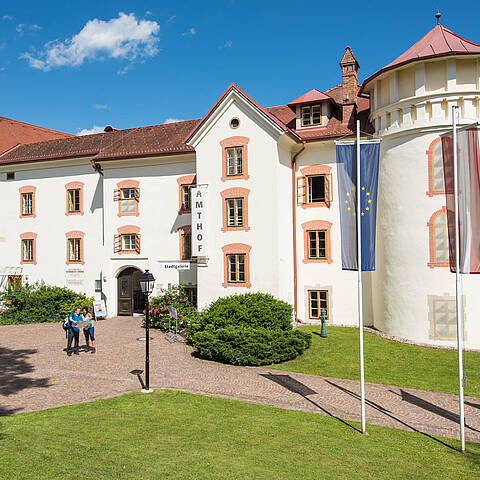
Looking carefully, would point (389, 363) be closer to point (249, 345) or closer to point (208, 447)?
point (249, 345)

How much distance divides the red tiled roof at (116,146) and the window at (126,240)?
4.09 metres

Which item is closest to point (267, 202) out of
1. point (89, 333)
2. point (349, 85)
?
point (349, 85)

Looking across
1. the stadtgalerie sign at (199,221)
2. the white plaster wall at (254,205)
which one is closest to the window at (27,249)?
the stadtgalerie sign at (199,221)

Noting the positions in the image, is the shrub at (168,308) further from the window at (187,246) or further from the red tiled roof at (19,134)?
the red tiled roof at (19,134)

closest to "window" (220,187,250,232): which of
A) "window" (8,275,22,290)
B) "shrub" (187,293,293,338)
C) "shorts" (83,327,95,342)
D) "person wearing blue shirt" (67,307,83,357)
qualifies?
"shrub" (187,293,293,338)

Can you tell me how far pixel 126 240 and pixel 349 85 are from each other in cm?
1479

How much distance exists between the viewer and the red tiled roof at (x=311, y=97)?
23.8m

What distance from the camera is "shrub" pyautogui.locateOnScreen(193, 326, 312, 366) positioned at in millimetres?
16719

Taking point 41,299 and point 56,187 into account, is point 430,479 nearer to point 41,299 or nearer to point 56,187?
point 41,299

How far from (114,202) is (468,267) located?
2097cm

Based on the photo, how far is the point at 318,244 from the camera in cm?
2353

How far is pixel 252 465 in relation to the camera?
838 cm

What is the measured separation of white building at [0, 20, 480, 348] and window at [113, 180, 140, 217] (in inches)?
2.5

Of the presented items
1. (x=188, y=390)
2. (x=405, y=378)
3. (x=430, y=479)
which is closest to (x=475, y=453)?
(x=430, y=479)
